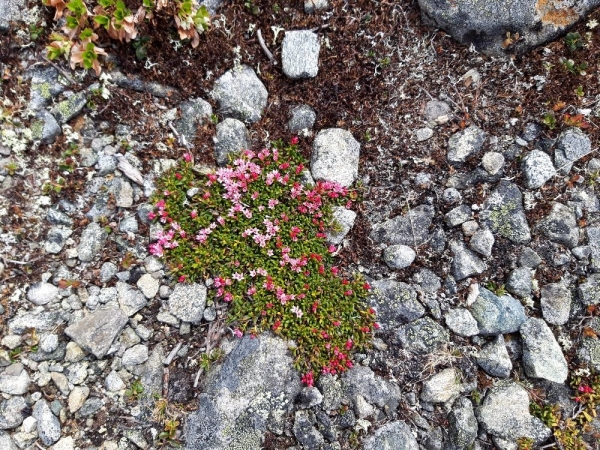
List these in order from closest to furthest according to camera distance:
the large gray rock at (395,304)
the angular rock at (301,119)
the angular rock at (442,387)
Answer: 1. the angular rock at (442,387)
2. the large gray rock at (395,304)
3. the angular rock at (301,119)

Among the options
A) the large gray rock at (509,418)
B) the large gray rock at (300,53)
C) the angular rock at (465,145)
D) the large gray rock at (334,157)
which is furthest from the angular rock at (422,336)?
the large gray rock at (300,53)

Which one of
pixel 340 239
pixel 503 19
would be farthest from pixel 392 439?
pixel 503 19

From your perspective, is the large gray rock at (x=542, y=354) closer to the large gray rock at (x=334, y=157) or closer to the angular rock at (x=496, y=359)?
the angular rock at (x=496, y=359)

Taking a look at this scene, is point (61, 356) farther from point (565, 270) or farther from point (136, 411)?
point (565, 270)

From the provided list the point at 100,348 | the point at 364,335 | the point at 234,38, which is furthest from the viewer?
the point at 234,38

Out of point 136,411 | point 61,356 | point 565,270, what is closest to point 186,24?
point 61,356

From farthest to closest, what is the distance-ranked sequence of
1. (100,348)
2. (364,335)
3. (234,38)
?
1. (234,38)
2. (364,335)
3. (100,348)
